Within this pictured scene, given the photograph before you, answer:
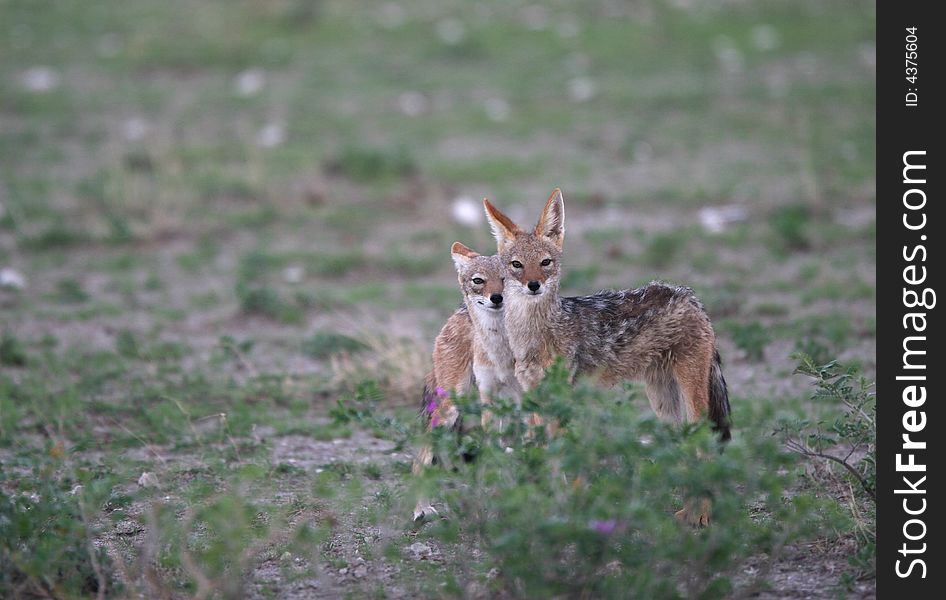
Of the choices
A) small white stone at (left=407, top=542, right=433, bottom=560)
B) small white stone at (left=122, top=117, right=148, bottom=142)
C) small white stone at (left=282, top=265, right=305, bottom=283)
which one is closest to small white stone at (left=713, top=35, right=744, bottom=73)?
small white stone at (left=122, top=117, right=148, bottom=142)

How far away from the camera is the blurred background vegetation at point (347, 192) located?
7.80 meters

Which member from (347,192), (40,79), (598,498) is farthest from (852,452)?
(40,79)

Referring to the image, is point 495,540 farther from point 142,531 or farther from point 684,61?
point 684,61

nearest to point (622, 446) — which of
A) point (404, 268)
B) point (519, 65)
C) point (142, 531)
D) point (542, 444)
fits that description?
point (542, 444)

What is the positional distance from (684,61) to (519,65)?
8.18ft

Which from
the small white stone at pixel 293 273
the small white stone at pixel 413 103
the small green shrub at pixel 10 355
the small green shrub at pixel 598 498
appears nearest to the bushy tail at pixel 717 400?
the small green shrub at pixel 598 498

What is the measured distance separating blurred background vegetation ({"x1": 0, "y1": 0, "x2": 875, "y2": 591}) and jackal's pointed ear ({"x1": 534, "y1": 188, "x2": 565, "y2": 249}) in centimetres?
153

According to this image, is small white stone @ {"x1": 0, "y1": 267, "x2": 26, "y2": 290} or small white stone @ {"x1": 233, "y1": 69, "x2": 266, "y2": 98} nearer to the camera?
small white stone @ {"x1": 0, "y1": 267, "x2": 26, "y2": 290}

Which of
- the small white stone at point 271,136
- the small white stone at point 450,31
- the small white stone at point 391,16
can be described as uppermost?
the small white stone at point 391,16

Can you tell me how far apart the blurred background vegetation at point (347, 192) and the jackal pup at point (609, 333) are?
1214 millimetres

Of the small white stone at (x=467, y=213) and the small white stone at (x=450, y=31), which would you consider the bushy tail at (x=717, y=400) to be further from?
the small white stone at (x=450, y=31)

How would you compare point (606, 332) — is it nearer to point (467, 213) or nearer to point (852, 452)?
point (852, 452)

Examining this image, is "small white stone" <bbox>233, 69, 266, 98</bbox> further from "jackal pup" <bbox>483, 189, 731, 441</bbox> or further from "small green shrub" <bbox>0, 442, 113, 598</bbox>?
"small green shrub" <bbox>0, 442, 113, 598</bbox>

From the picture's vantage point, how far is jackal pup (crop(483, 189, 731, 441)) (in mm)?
5727
